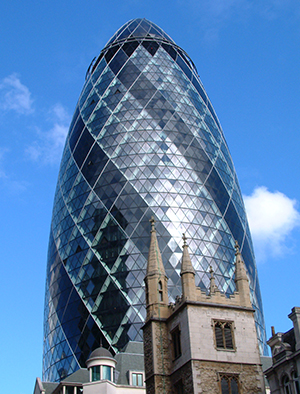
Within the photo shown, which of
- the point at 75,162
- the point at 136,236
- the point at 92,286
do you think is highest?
the point at 75,162

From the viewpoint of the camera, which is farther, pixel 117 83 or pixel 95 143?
pixel 117 83

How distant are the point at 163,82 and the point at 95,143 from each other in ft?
25.4

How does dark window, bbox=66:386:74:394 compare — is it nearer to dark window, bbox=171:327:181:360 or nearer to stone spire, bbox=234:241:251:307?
dark window, bbox=171:327:181:360

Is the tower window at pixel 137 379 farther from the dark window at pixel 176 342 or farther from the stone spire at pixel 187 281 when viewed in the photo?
the stone spire at pixel 187 281

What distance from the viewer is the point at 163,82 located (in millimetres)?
50406

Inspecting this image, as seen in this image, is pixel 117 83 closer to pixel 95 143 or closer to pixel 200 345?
pixel 95 143

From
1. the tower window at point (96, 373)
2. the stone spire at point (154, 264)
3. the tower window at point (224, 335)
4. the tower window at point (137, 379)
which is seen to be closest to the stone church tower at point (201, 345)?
the tower window at point (224, 335)

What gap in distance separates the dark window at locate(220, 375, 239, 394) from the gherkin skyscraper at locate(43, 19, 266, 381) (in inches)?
611

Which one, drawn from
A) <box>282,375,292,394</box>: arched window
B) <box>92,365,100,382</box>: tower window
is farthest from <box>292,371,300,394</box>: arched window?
<box>92,365,100,382</box>: tower window

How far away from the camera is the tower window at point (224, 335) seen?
23547 millimetres

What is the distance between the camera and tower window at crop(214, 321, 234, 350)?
23547mm

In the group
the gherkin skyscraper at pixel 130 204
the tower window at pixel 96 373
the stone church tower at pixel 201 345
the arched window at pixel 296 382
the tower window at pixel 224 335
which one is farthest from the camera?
the gherkin skyscraper at pixel 130 204

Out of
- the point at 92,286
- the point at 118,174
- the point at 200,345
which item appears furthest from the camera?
the point at 118,174

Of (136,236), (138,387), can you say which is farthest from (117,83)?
(138,387)
